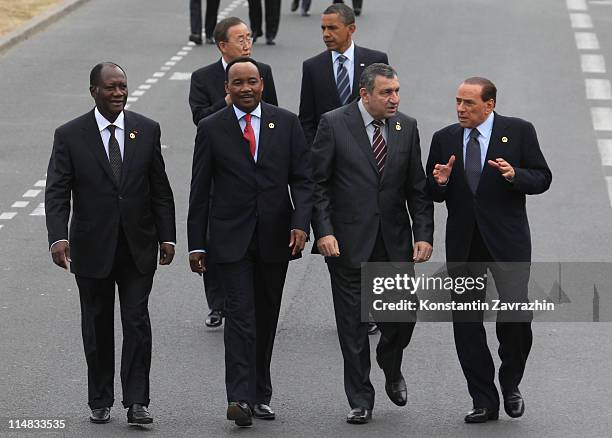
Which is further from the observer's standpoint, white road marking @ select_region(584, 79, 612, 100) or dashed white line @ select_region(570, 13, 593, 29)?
dashed white line @ select_region(570, 13, 593, 29)

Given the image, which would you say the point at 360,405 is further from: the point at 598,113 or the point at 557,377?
A: the point at 598,113

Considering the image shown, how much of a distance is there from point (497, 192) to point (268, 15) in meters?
17.2

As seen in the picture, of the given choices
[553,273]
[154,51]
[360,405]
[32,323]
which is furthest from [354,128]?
[154,51]

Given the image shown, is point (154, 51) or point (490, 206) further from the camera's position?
point (154, 51)

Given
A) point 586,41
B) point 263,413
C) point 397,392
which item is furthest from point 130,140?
point 586,41

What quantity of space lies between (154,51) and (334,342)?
14.8 meters

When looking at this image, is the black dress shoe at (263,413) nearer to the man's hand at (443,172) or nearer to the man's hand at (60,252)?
the man's hand at (60,252)

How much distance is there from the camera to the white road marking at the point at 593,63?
2575 cm

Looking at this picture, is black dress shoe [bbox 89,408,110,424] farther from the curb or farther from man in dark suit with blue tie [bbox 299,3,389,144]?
the curb

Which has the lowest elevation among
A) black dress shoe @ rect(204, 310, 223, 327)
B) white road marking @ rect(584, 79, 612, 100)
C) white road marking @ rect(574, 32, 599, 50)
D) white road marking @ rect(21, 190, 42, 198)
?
white road marking @ rect(574, 32, 599, 50)

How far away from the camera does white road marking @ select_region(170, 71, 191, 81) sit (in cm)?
2488

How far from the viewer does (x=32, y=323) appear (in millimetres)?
13469

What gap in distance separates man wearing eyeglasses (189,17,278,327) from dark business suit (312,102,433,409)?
1836 millimetres

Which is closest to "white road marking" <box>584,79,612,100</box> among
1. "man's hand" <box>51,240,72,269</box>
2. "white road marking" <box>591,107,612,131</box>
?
"white road marking" <box>591,107,612,131</box>
